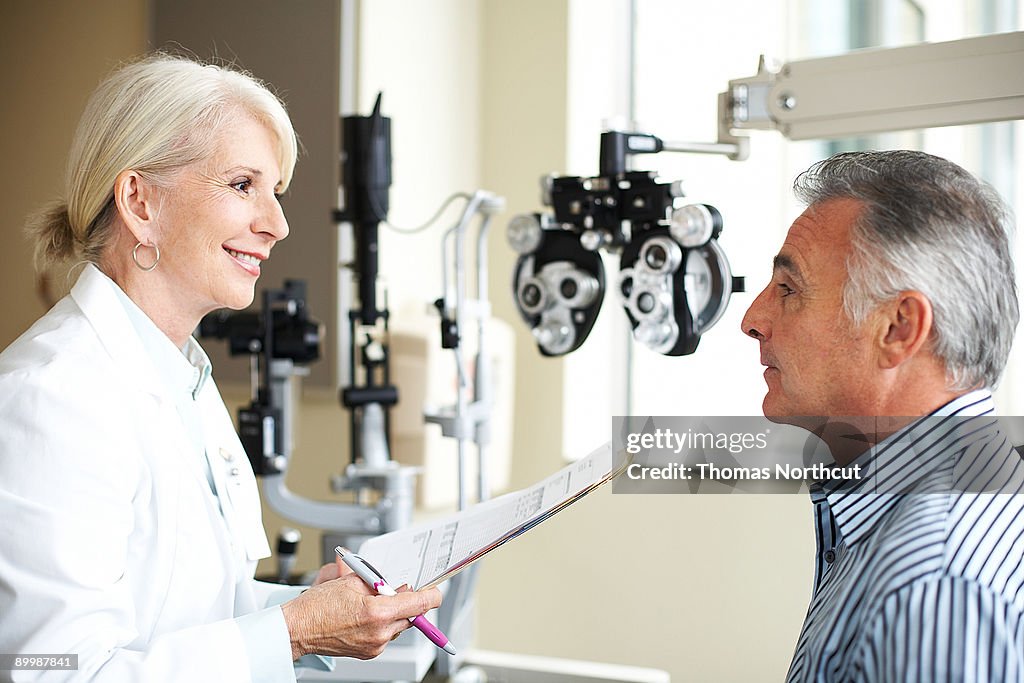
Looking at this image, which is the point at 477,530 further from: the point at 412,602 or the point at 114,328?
the point at 114,328

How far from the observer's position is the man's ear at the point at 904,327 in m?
0.95

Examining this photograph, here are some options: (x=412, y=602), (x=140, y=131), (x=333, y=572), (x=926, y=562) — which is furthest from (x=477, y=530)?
(x=140, y=131)

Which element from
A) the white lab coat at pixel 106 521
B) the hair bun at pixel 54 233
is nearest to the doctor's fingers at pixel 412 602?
the white lab coat at pixel 106 521

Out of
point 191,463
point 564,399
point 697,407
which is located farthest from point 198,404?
point 697,407

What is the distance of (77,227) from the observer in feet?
4.01

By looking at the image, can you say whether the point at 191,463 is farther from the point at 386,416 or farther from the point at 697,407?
the point at 697,407

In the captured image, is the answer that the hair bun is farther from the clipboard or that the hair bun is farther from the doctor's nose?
the doctor's nose

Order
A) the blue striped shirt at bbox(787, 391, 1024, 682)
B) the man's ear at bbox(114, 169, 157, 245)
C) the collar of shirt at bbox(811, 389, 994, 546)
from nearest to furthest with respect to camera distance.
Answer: the blue striped shirt at bbox(787, 391, 1024, 682) < the collar of shirt at bbox(811, 389, 994, 546) < the man's ear at bbox(114, 169, 157, 245)

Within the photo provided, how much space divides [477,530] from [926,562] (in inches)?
19.1

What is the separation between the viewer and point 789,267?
42.4 inches

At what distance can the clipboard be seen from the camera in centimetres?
101

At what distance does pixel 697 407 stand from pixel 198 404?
1.93 metres

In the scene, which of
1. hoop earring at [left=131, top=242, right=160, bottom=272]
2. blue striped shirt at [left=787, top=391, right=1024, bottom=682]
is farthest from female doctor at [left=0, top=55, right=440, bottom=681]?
blue striped shirt at [left=787, top=391, right=1024, bottom=682]

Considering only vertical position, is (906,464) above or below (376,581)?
above
